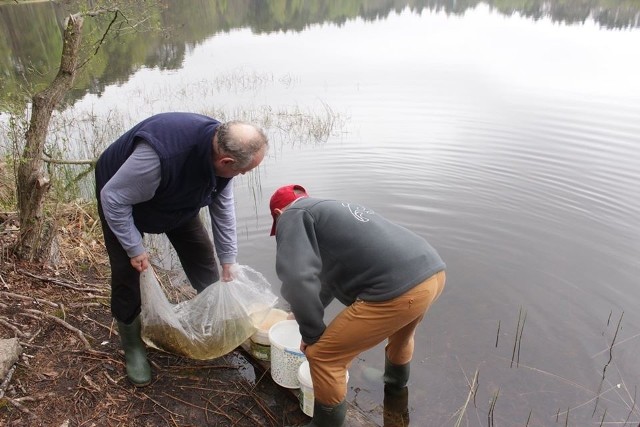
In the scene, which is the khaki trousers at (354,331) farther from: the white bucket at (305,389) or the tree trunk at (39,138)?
the tree trunk at (39,138)

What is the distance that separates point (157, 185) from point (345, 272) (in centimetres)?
101

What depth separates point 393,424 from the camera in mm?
3105

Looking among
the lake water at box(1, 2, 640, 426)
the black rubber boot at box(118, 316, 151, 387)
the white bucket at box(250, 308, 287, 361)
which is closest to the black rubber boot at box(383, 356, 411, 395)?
the lake water at box(1, 2, 640, 426)

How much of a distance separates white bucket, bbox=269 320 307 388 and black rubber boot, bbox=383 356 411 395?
0.66 m

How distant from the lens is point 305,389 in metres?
2.64

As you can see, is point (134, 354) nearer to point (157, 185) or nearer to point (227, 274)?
point (227, 274)

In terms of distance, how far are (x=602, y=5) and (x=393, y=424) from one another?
3078 centimetres

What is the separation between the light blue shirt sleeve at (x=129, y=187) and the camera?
221 centimetres

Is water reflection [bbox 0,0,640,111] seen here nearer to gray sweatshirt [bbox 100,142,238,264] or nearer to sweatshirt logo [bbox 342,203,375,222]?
gray sweatshirt [bbox 100,142,238,264]

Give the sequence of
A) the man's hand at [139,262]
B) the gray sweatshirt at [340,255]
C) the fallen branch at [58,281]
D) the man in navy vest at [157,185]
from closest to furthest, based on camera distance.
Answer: the gray sweatshirt at [340,255]
the man in navy vest at [157,185]
the man's hand at [139,262]
the fallen branch at [58,281]

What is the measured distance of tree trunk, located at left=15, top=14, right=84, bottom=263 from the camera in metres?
3.29

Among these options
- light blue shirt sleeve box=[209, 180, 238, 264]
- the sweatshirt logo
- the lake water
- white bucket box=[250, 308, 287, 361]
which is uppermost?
the sweatshirt logo

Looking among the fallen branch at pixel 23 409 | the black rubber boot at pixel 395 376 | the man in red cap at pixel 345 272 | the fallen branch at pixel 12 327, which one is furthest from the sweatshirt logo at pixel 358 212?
the fallen branch at pixel 12 327

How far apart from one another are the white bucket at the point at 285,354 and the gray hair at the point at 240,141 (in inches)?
46.9
